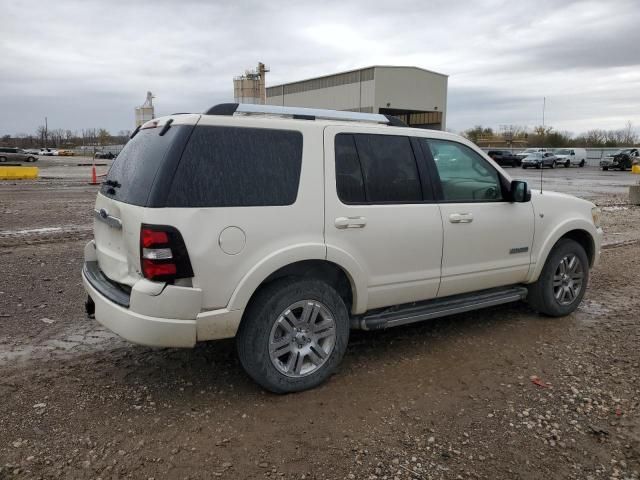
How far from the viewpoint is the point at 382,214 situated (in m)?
3.99

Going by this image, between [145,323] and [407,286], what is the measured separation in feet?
6.53

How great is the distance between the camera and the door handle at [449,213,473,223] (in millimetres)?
4379

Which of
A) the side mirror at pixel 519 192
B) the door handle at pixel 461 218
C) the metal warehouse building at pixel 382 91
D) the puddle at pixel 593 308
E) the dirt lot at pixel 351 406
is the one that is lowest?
the dirt lot at pixel 351 406

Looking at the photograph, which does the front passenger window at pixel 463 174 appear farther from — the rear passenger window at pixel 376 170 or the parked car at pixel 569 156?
the parked car at pixel 569 156

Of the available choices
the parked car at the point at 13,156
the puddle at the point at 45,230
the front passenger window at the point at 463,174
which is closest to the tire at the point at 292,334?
the front passenger window at the point at 463,174

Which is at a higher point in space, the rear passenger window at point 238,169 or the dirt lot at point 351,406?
the rear passenger window at point 238,169

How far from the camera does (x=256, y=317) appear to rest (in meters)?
3.50

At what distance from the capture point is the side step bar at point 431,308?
409cm

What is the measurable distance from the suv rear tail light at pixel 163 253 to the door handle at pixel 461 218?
222 cm

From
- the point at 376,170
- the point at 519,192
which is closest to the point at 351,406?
the point at 376,170

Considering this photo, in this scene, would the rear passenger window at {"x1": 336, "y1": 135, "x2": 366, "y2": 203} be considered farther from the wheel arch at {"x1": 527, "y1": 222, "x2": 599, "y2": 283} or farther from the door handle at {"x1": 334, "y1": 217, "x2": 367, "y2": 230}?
the wheel arch at {"x1": 527, "y1": 222, "x2": 599, "y2": 283}

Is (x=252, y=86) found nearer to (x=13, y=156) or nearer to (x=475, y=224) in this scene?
(x=13, y=156)

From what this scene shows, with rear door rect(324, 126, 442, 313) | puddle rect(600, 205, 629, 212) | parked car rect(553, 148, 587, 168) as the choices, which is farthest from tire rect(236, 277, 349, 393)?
parked car rect(553, 148, 587, 168)

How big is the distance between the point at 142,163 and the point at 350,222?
1476 millimetres
